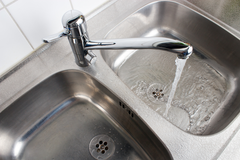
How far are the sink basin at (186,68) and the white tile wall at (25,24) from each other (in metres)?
0.20

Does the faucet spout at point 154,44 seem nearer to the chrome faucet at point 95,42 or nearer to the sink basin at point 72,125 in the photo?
the chrome faucet at point 95,42

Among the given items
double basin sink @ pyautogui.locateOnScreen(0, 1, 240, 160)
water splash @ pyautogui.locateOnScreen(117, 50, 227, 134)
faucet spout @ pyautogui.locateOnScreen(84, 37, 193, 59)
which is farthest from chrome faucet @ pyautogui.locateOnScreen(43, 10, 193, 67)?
water splash @ pyautogui.locateOnScreen(117, 50, 227, 134)

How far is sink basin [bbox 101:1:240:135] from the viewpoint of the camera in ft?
2.18

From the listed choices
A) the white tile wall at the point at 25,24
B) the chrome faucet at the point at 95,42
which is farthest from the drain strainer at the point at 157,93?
the white tile wall at the point at 25,24

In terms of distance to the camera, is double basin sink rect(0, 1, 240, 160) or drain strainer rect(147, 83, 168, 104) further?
drain strainer rect(147, 83, 168, 104)

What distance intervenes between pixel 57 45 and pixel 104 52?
0.18 m

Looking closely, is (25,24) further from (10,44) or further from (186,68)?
(186,68)

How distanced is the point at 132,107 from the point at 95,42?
21 cm

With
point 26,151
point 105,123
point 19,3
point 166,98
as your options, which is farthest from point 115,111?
point 19,3

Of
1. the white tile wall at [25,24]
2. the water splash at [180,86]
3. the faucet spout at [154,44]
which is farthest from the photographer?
the water splash at [180,86]

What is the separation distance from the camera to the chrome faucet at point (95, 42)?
0.41 m

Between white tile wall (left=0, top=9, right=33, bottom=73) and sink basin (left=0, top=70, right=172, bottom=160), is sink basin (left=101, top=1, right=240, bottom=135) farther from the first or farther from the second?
white tile wall (left=0, top=9, right=33, bottom=73)

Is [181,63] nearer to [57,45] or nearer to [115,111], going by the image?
[115,111]

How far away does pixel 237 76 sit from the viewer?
722 millimetres
